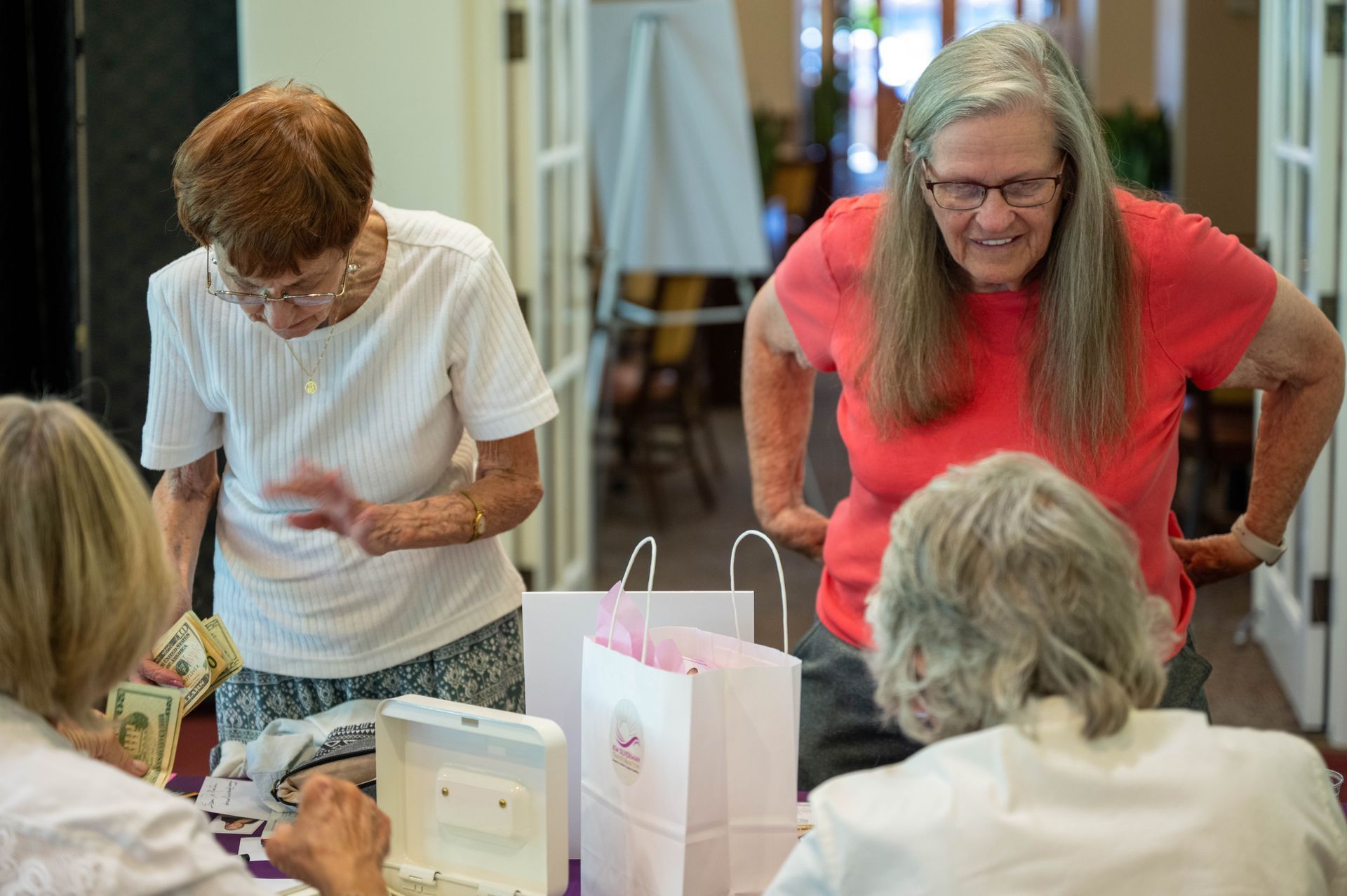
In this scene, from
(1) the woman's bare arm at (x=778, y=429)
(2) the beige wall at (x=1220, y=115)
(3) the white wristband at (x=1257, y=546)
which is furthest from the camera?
(2) the beige wall at (x=1220, y=115)

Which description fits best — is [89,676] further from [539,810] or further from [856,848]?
[856,848]

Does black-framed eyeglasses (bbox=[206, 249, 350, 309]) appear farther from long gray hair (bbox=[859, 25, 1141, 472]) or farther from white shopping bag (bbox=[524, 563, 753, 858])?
long gray hair (bbox=[859, 25, 1141, 472])

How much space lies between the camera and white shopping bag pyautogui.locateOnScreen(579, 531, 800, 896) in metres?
1.37

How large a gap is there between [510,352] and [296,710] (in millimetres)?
554

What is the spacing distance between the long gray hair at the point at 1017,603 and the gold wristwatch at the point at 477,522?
71cm

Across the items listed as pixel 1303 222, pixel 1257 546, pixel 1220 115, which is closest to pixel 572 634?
pixel 1257 546

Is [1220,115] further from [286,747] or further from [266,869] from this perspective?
[266,869]

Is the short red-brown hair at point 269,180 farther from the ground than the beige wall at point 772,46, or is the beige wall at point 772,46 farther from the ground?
the beige wall at point 772,46

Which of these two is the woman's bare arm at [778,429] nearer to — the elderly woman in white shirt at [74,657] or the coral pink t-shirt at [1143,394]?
the coral pink t-shirt at [1143,394]

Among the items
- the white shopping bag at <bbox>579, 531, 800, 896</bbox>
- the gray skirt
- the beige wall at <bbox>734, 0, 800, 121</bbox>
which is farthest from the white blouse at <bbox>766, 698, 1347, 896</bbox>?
the beige wall at <bbox>734, 0, 800, 121</bbox>

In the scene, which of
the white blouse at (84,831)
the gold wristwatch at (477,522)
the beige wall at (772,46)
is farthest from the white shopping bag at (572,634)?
the beige wall at (772,46)

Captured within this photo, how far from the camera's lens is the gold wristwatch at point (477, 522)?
1.75 metres

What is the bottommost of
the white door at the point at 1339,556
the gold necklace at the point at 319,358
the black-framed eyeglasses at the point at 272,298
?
the white door at the point at 1339,556

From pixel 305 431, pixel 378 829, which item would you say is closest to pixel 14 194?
pixel 305 431
